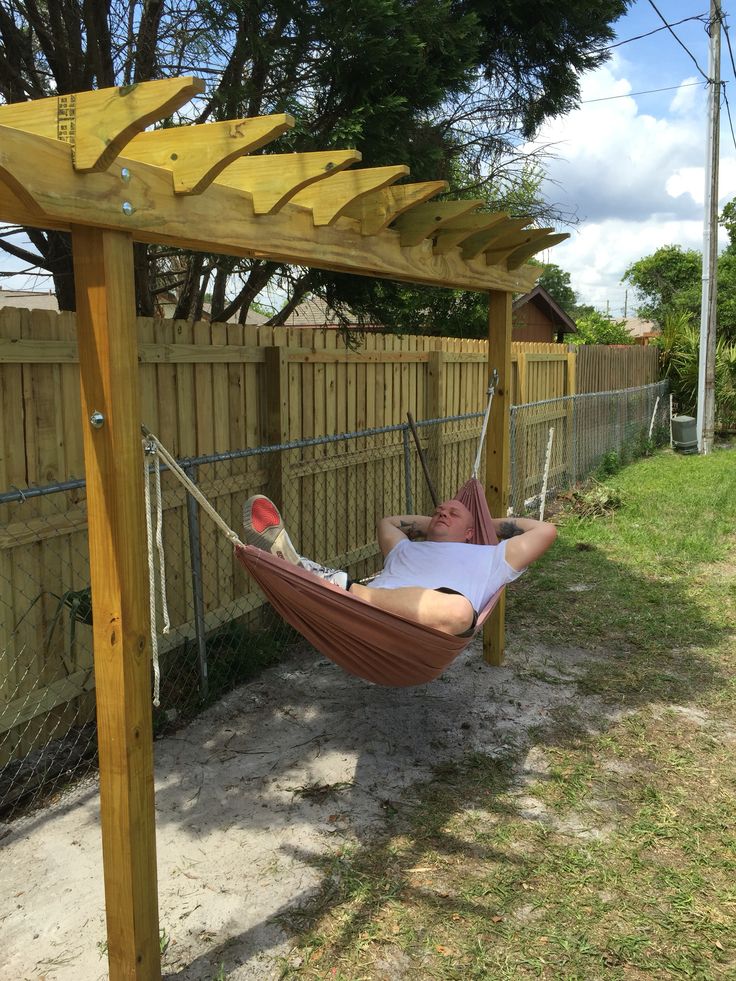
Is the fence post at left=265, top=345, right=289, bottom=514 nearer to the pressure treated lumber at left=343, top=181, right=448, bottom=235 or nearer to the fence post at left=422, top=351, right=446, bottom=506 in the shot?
the pressure treated lumber at left=343, top=181, right=448, bottom=235

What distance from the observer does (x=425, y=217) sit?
293 centimetres

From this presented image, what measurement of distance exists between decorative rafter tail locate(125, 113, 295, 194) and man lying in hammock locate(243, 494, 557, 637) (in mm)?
1257

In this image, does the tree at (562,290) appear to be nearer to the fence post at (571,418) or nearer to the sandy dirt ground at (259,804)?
the fence post at (571,418)

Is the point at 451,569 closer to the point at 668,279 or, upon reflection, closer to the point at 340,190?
the point at 340,190

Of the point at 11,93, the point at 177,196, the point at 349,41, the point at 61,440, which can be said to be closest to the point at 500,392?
the point at 349,41

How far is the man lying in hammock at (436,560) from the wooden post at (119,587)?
93 cm

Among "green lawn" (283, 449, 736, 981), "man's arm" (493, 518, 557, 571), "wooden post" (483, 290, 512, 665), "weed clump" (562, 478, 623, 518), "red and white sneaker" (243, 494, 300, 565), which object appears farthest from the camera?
"weed clump" (562, 478, 623, 518)

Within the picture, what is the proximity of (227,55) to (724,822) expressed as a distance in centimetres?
382

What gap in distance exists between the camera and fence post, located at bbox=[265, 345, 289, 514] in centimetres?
Result: 444

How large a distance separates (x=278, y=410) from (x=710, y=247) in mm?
10635

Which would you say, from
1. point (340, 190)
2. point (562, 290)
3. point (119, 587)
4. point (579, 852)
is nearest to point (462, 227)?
point (340, 190)

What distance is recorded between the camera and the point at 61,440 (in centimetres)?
320

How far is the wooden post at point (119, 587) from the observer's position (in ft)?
6.07

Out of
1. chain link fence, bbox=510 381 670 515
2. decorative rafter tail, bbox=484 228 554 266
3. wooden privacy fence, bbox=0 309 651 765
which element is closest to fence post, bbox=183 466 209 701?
wooden privacy fence, bbox=0 309 651 765
